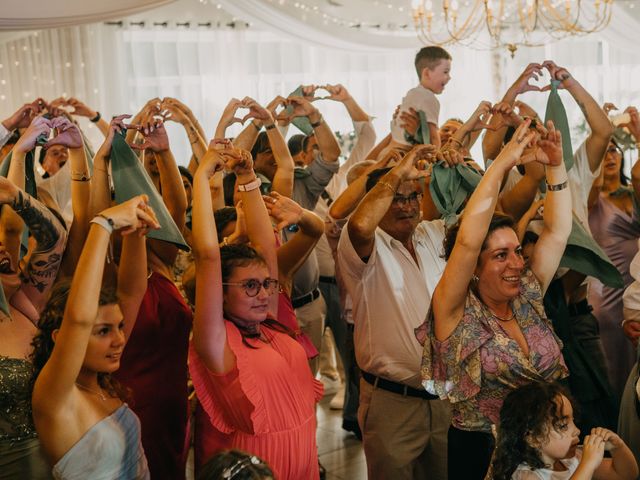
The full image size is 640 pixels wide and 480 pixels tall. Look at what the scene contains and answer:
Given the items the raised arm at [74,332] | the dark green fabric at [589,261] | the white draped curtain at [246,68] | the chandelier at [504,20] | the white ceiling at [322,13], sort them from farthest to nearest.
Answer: the chandelier at [504,20], the white draped curtain at [246,68], the white ceiling at [322,13], the dark green fabric at [589,261], the raised arm at [74,332]

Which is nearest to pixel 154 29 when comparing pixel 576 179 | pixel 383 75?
pixel 383 75

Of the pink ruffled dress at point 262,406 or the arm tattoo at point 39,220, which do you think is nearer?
the pink ruffled dress at point 262,406

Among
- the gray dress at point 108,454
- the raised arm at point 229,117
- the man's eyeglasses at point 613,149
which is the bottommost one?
the gray dress at point 108,454

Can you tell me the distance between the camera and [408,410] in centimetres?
277

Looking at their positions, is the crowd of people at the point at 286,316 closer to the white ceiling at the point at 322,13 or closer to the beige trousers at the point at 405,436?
the beige trousers at the point at 405,436

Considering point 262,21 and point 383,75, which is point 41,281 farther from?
point 383,75

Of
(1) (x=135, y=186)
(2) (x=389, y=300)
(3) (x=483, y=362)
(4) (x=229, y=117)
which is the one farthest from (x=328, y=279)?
(3) (x=483, y=362)

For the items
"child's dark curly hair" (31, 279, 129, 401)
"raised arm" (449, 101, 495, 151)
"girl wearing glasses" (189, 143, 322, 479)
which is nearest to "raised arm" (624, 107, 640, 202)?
"raised arm" (449, 101, 495, 151)

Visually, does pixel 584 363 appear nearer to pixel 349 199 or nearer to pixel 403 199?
pixel 403 199

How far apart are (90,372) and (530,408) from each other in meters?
1.11

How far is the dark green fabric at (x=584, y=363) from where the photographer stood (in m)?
2.97

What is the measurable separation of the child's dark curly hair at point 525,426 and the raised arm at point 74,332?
1.08 m

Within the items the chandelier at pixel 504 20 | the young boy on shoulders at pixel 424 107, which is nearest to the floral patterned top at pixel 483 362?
the young boy on shoulders at pixel 424 107

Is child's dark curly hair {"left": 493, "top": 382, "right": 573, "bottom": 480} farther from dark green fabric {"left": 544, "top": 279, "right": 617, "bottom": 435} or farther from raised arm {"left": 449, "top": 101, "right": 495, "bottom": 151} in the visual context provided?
raised arm {"left": 449, "top": 101, "right": 495, "bottom": 151}
